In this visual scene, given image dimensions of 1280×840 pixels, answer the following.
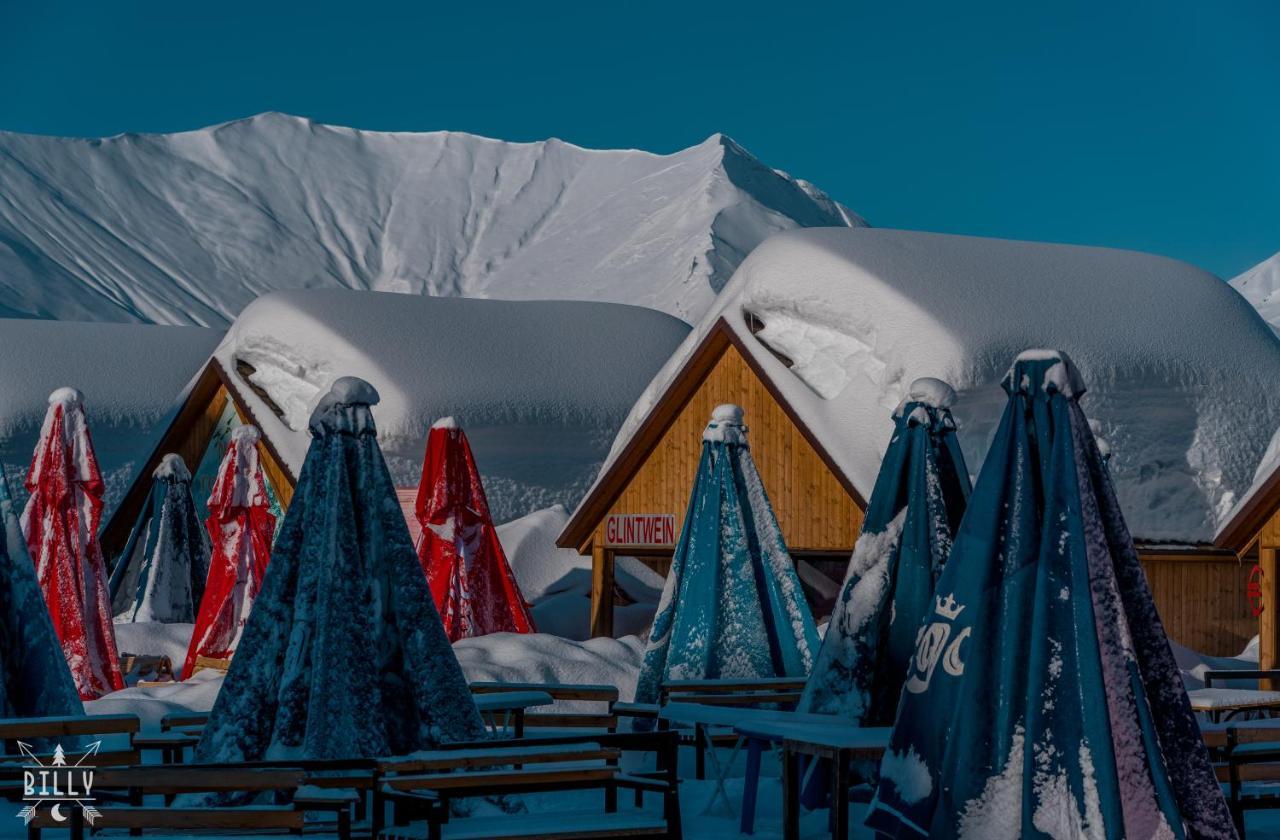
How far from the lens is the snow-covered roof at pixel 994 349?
19047mm

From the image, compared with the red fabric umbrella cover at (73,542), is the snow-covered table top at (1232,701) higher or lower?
lower

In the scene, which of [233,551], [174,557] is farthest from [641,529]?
[174,557]

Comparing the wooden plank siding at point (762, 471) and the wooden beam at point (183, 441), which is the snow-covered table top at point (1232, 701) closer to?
the wooden plank siding at point (762, 471)

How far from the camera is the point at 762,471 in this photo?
751 inches

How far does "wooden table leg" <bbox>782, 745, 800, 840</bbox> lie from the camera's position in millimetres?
7418

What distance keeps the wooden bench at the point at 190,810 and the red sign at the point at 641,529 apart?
45.8 feet

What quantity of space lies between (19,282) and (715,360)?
68255mm

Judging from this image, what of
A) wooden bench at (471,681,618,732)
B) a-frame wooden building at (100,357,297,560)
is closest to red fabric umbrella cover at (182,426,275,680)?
wooden bench at (471,681,618,732)

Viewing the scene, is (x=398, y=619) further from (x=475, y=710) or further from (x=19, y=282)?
(x=19, y=282)

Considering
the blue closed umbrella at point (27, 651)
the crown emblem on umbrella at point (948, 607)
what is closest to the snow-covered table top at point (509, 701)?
the blue closed umbrella at point (27, 651)

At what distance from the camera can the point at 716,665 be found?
11430 millimetres

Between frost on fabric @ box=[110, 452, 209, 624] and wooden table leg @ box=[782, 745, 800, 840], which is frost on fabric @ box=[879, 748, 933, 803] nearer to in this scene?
wooden table leg @ box=[782, 745, 800, 840]
